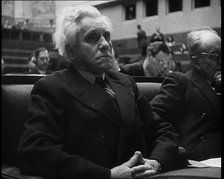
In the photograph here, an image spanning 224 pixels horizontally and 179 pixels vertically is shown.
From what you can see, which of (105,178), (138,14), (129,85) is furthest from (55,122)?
(138,14)

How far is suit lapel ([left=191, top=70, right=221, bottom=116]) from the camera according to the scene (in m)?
2.09

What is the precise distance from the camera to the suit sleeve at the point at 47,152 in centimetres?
132

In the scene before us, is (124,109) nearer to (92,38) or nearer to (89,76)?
(89,76)

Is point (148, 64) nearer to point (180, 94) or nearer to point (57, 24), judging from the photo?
point (180, 94)

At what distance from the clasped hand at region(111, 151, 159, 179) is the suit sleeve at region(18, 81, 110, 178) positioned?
0.05 m

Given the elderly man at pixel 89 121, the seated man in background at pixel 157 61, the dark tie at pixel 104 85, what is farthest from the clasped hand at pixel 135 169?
the seated man in background at pixel 157 61

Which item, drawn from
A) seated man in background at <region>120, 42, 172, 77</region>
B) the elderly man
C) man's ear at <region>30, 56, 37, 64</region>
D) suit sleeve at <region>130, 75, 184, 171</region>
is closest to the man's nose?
the elderly man

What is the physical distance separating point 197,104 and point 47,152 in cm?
104

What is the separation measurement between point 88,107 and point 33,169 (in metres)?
0.33

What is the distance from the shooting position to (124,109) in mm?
1600

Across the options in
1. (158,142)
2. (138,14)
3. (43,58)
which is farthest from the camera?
(138,14)

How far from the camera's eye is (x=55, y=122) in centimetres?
143

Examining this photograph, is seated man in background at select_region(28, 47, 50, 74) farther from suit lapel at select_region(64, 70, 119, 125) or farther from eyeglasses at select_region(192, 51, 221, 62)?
suit lapel at select_region(64, 70, 119, 125)

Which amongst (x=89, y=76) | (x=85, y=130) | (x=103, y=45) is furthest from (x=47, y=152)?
(x=103, y=45)
